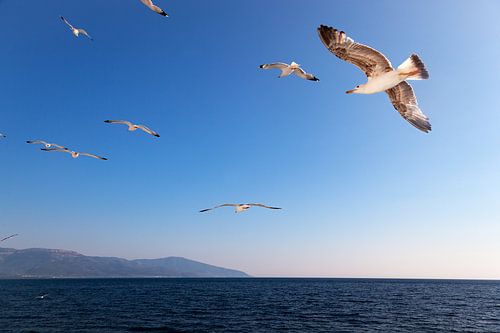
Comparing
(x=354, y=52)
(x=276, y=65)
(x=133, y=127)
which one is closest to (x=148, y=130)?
(x=133, y=127)

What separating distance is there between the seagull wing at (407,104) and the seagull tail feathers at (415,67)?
1.28 metres

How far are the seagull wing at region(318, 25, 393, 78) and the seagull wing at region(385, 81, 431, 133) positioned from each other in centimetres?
138

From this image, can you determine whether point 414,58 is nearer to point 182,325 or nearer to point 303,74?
point 303,74

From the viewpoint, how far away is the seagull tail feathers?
7164 mm

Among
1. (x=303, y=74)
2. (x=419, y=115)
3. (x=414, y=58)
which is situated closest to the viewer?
(x=414, y=58)

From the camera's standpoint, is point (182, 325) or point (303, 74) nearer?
point (303, 74)

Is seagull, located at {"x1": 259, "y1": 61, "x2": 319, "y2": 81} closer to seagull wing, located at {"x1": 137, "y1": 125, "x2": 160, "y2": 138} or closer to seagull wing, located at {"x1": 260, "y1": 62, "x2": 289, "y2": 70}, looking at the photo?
seagull wing, located at {"x1": 260, "y1": 62, "x2": 289, "y2": 70}

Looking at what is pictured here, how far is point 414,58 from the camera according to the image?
23.6 ft

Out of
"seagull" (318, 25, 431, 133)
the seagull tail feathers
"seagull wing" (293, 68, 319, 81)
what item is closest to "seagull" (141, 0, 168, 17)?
"seagull" (318, 25, 431, 133)

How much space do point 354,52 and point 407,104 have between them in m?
2.27

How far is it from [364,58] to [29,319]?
46837 mm

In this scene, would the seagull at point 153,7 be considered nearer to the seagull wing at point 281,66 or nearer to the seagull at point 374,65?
the seagull wing at point 281,66

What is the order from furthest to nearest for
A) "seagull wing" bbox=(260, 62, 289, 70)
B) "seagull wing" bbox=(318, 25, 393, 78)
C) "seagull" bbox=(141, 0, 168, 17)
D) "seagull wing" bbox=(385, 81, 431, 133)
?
1. "seagull wing" bbox=(260, 62, 289, 70)
2. "seagull" bbox=(141, 0, 168, 17)
3. "seagull wing" bbox=(385, 81, 431, 133)
4. "seagull wing" bbox=(318, 25, 393, 78)

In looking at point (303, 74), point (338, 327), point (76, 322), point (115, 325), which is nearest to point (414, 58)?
point (303, 74)
